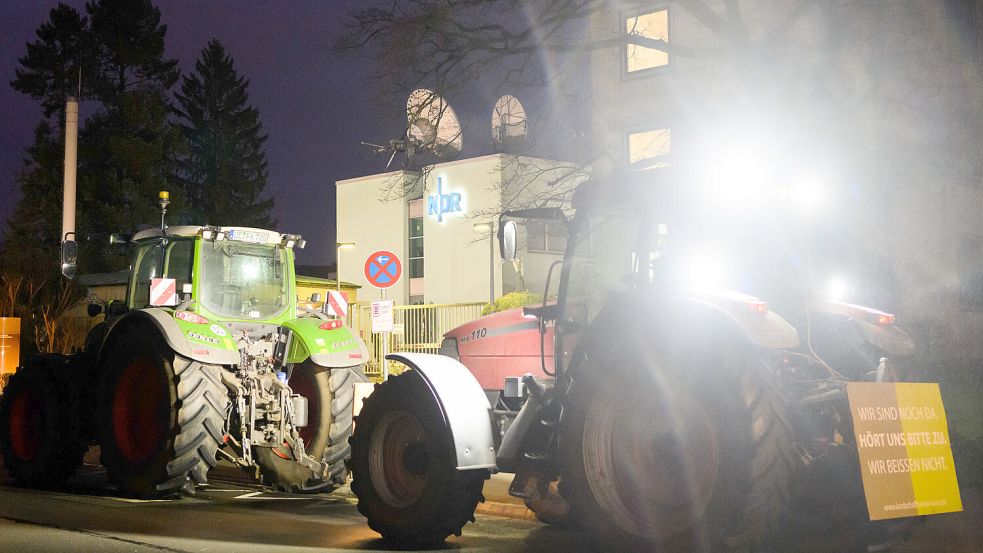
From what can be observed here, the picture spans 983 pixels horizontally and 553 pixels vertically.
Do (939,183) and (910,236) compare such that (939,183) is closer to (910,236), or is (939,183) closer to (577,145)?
(910,236)

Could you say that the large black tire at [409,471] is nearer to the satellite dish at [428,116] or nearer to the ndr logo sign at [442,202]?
the satellite dish at [428,116]

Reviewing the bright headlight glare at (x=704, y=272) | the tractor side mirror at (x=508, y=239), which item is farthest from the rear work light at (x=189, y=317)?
the bright headlight glare at (x=704, y=272)

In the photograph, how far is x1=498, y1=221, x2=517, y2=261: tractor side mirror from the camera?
7.85 meters

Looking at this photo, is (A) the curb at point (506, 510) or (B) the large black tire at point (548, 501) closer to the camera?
(B) the large black tire at point (548, 501)

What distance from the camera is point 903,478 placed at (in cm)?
684

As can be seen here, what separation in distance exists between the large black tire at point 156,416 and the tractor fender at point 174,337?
0.12 m

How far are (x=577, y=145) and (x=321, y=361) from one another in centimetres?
1158

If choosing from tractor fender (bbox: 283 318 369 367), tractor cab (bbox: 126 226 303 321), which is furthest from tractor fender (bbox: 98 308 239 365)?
tractor fender (bbox: 283 318 369 367)

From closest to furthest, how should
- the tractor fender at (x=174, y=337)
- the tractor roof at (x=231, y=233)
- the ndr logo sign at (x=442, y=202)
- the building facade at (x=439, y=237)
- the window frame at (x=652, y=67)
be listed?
the tractor fender at (x=174, y=337), the tractor roof at (x=231, y=233), the window frame at (x=652, y=67), the building facade at (x=439, y=237), the ndr logo sign at (x=442, y=202)

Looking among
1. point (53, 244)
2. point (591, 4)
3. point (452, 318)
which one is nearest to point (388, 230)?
point (53, 244)

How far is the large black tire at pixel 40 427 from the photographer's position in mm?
13016

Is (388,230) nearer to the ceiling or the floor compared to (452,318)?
nearer to the ceiling

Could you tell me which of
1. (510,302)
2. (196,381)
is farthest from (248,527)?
(510,302)

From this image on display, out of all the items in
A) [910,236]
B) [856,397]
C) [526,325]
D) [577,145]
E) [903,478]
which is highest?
[577,145]
